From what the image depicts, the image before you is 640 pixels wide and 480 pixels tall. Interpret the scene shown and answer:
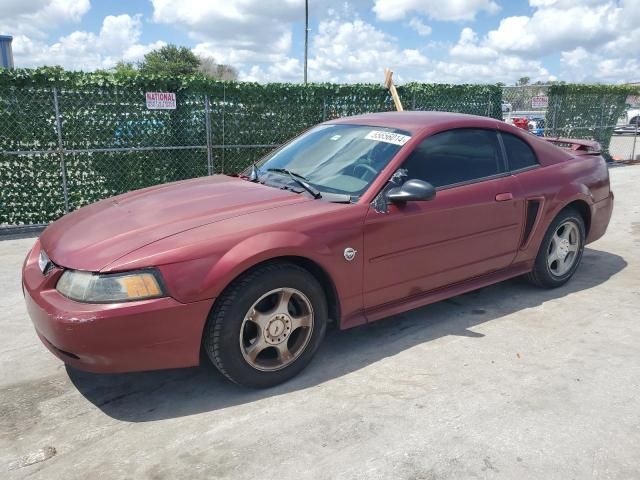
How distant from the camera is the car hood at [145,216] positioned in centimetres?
280

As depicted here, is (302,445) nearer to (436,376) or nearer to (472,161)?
(436,376)

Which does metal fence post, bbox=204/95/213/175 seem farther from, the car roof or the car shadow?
the car shadow

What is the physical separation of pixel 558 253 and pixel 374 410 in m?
2.69

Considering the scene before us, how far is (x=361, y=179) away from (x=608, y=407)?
6.38ft

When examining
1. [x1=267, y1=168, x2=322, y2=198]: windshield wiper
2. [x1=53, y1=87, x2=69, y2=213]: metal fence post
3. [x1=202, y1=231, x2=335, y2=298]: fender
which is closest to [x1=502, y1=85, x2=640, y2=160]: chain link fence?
[x1=53, y1=87, x2=69, y2=213]: metal fence post

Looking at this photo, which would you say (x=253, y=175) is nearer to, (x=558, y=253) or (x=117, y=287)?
(x=117, y=287)

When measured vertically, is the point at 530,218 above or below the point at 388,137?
below

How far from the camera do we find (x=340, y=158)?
146 inches

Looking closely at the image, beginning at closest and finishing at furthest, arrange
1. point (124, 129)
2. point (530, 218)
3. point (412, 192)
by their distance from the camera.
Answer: point (412, 192) < point (530, 218) < point (124, 129)

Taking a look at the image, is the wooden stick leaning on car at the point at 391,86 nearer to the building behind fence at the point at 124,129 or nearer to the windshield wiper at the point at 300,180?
the building behind fence at the point at 124,129

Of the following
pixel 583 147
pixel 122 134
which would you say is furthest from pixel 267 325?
pixel 122 134

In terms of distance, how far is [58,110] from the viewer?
711cm

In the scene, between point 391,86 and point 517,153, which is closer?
point 517,153

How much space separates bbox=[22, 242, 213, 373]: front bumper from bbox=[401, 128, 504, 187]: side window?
5.87 ft
